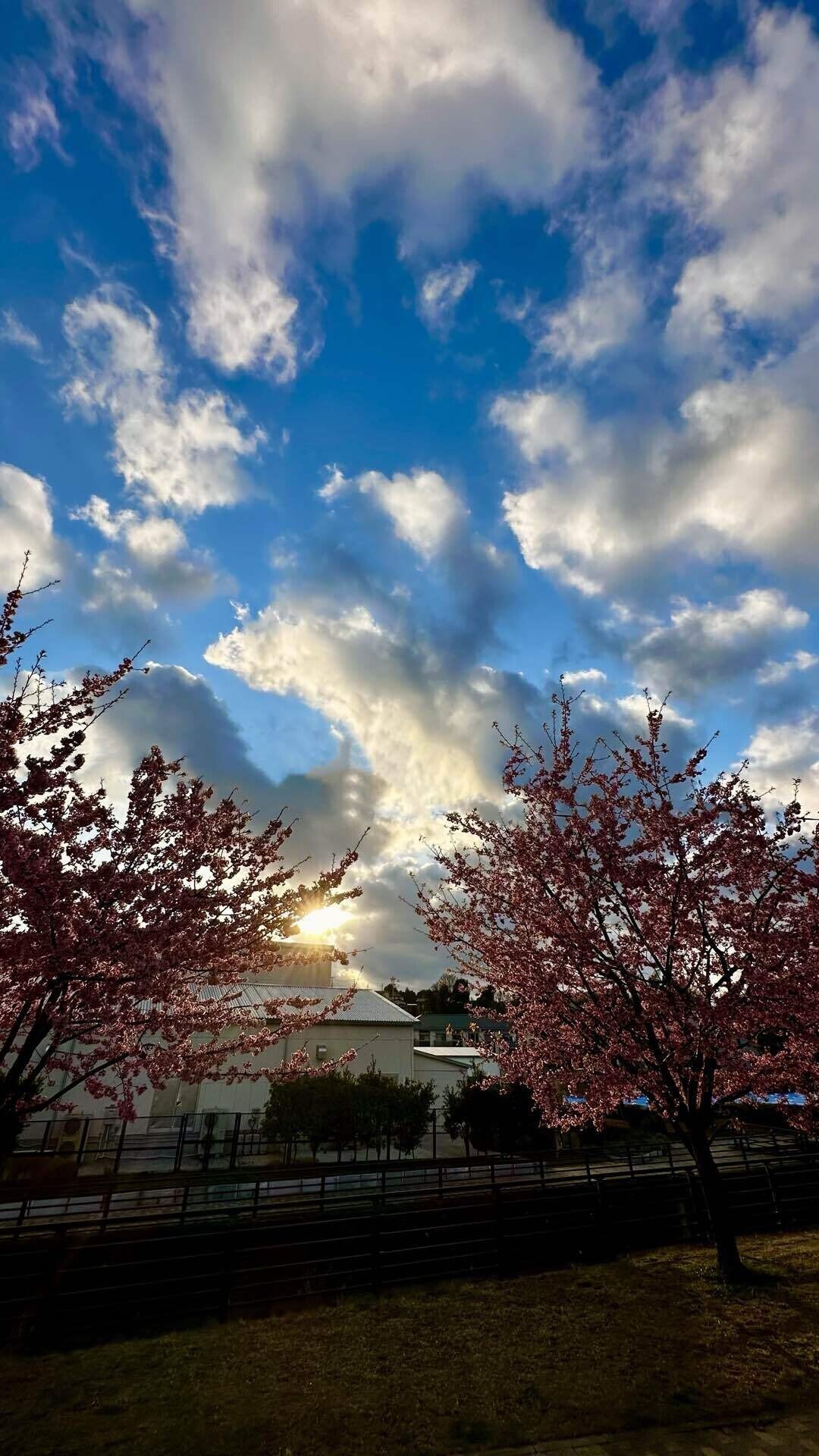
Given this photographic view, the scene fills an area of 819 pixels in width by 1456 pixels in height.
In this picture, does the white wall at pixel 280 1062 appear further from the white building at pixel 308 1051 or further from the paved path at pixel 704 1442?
the paved path at pixel 704 1442

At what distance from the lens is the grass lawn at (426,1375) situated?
237 inches

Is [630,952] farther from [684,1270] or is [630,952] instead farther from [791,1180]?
[791,1180]

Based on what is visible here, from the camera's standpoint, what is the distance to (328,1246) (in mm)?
10773

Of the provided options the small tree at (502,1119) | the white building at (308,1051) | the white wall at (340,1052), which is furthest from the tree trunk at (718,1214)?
the white wall at (340,1052)

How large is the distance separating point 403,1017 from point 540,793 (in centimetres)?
2168

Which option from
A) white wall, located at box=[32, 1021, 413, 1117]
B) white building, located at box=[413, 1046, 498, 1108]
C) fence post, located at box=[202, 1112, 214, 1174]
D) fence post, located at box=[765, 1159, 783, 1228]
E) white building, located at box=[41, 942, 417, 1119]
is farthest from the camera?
white building, located at box=[413, 1046, 498, 1108]

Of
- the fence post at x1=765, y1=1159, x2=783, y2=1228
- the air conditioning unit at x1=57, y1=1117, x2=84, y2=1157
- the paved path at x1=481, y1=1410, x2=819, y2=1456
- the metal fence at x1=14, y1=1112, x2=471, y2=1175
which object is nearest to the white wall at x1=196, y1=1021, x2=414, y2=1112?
the metal fence at x1=14, y1=1112, x2=471, y2=1175

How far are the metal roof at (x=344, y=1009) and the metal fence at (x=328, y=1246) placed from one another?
598 inches

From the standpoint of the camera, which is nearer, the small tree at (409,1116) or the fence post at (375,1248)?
the fence post at (375,1248)

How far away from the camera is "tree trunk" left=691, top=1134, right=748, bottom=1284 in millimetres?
10266

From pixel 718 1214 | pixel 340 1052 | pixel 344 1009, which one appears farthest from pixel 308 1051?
pixel 718 1214

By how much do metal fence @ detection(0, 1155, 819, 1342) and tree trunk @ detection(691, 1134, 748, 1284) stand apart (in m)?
2.37

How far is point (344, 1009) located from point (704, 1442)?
2455cm

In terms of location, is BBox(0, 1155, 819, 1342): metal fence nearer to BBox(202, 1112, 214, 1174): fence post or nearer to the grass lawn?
the grass lawn
